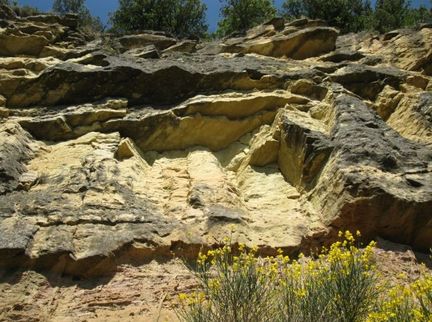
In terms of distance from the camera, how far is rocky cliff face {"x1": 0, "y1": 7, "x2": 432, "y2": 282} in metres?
8.17

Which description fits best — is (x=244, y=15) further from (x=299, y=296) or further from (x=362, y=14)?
(x=299, y=296)

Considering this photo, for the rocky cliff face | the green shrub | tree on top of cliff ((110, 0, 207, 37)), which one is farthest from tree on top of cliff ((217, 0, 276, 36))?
the green shrub

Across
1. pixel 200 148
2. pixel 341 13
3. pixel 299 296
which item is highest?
pixel 341 13

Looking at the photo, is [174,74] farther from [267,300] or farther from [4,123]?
[267,300]

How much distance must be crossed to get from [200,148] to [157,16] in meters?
15.7

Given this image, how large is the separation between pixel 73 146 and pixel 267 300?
21.5 feet

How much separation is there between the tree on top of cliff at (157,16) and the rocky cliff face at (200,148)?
9284 mm

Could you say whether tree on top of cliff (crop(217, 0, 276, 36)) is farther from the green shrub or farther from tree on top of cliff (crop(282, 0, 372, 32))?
the green shrub

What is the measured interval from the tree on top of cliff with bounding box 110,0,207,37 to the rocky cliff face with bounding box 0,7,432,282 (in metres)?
9.28

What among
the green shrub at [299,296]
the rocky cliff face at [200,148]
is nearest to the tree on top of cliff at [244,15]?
the rocky cliff face at [200,148]

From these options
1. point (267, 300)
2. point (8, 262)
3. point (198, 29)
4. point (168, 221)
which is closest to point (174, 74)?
point (168, 221)

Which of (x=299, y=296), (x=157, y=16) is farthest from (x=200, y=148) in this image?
(x=157, y=16)

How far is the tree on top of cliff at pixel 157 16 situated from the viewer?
25.5 m

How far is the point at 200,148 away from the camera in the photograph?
11.8 m
